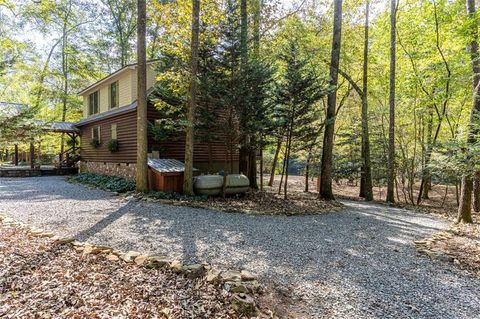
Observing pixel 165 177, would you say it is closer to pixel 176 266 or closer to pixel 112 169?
pixel 112 169

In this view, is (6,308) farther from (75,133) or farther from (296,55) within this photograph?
(75,133)

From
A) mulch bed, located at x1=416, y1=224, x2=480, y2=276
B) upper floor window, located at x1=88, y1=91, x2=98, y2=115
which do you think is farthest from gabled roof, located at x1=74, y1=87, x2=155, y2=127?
mulch bed, located at x1=416, y1=224, x2=480, y2=276

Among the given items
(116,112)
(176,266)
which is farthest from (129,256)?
(116,112)

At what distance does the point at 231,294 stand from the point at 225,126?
6353mm

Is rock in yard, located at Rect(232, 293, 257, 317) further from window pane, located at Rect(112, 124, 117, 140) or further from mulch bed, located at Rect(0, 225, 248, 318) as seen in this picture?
window pane, located at Rect(112, 124, 117, 140)

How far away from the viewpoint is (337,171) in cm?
1346

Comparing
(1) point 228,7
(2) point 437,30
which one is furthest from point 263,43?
(2) point 437,30

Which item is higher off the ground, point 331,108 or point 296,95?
point 296,95

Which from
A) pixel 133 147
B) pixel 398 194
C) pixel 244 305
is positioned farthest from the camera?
pixel 398 194

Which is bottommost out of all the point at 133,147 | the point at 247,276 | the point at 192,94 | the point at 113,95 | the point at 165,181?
the point at 247,276

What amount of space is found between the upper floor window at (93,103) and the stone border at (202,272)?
45.1 feet

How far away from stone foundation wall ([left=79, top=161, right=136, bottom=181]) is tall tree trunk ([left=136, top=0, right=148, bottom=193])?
2.79 m

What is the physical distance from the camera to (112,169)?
1288 cm

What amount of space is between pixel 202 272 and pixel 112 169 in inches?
445
